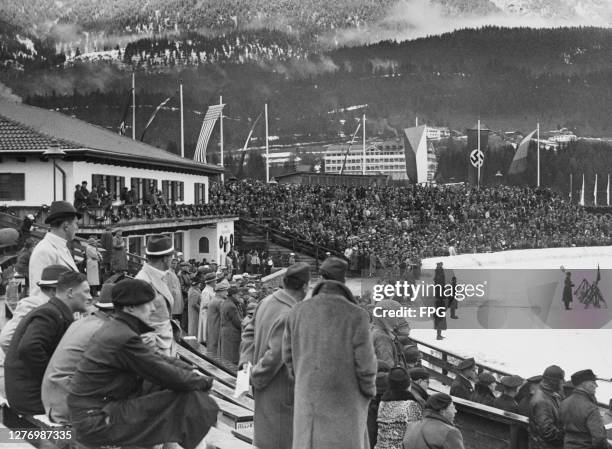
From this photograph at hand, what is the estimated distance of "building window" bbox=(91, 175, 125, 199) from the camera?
102ft

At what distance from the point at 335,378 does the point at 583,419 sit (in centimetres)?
364

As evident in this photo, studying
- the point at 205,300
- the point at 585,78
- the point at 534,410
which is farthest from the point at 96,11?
the point at 534,410

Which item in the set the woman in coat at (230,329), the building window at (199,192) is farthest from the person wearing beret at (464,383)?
the building window at (199,192)

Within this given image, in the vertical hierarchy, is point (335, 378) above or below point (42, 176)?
below

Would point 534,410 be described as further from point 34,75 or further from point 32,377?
point 34,75

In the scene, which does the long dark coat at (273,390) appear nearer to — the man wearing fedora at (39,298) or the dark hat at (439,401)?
the dark hat at (439,401)

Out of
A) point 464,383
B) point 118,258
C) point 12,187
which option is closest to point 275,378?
point 464,383

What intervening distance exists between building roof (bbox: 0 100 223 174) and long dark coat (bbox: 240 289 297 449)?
21726 mm

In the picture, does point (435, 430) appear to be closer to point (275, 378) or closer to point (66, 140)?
point (275, 378)

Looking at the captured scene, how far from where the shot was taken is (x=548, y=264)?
47.4 metres

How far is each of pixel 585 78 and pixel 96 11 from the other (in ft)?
204

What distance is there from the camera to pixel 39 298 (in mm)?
6570

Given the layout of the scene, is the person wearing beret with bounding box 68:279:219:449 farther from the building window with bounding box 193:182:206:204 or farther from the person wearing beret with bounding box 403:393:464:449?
the building window with bounding box 193:182:206:204

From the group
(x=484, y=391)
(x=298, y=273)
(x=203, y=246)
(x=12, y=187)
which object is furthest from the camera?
(x=203, y=246)
